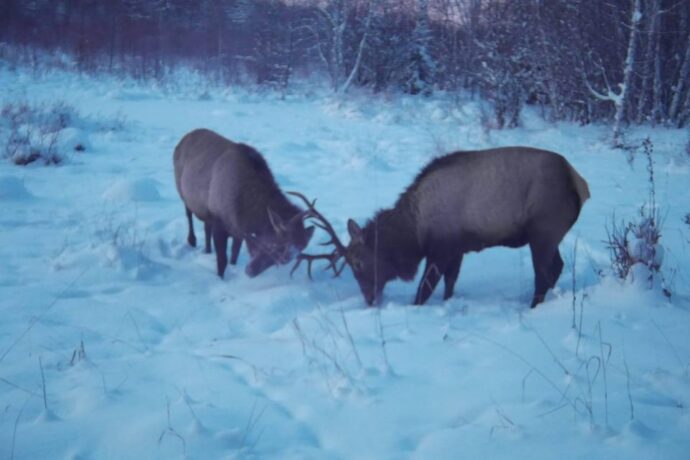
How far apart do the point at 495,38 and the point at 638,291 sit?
50.8 feet

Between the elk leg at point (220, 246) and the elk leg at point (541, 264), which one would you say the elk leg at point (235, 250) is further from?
the elk leg at point (541, 264)

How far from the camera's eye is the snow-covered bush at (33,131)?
10102 mm

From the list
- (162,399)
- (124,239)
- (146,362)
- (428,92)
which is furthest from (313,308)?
(428,92)

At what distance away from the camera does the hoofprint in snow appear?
2549 millimetres

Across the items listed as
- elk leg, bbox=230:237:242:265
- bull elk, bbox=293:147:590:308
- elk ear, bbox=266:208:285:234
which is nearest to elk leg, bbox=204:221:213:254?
elk leg, bbox=230:237:242:265

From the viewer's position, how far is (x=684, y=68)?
15.6m

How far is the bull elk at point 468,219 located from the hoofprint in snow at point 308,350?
261 millimetres

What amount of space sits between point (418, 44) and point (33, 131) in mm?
17640

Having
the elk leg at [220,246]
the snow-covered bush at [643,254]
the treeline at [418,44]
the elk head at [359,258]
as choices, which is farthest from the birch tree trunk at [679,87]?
the elk leg at [220,246]

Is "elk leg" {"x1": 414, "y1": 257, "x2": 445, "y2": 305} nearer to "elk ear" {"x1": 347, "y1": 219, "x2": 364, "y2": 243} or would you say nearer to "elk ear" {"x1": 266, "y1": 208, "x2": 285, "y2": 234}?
"elk ear" {"x1": 347, "y1": 219, "x2": 364, "y2": 243}

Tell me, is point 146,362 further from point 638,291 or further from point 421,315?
point 638,291

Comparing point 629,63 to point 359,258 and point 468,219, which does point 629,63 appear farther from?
point 359,258

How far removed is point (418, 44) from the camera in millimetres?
24703

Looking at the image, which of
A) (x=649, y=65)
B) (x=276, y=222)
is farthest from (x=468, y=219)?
(x=649, y=65)
